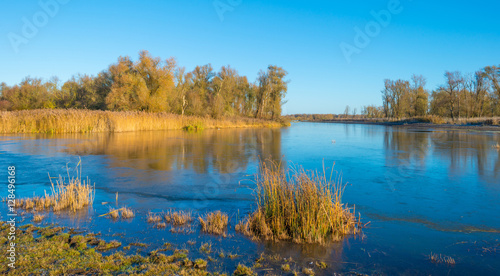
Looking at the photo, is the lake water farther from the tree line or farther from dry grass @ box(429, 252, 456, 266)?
the tree line

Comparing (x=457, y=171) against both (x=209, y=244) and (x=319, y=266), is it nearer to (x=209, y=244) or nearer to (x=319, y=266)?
(x=319, y=266)

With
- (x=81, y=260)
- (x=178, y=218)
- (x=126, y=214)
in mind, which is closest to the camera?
(x=81, y=260)

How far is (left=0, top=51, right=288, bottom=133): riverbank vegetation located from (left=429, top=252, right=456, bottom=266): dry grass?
26.4 metres

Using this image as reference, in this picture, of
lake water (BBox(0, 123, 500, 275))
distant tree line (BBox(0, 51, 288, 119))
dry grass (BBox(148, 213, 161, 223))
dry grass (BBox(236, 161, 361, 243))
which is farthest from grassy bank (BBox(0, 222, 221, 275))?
distant tree line (BBox(0, 51, 288, 119))

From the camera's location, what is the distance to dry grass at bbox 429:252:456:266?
3.77 metres

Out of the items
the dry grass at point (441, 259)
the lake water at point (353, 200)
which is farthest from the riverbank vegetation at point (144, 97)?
the dry grass at point (441, 259)

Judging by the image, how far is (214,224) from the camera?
476cm

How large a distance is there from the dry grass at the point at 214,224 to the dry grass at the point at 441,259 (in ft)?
9.43

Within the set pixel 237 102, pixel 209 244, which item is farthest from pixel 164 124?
pixel 209 244

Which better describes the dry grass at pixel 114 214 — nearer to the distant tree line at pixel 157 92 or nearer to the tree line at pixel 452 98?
the distant tree line at pixel 157 92

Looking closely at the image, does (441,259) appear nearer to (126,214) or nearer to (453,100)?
(126,214)

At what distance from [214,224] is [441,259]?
3.16 metres

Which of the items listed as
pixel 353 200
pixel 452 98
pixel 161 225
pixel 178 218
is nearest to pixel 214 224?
pixel 178 218

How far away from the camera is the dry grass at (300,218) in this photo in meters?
4.57
